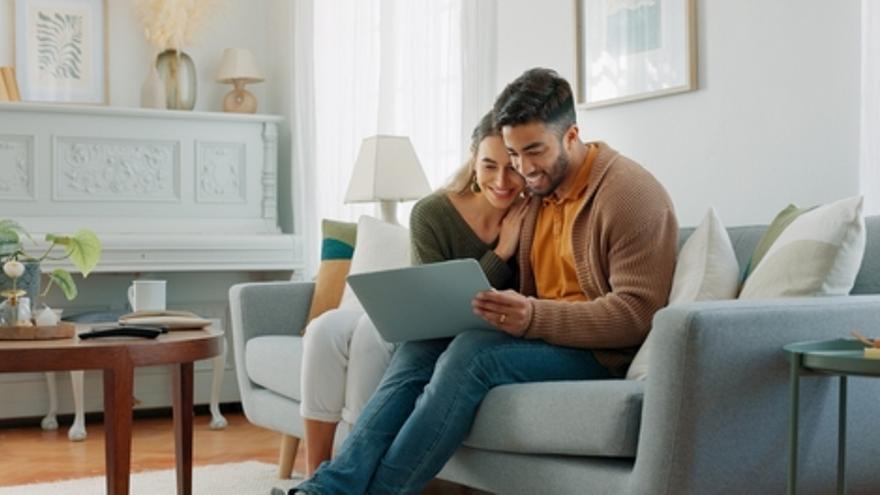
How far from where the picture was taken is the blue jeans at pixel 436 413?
257 centimetres

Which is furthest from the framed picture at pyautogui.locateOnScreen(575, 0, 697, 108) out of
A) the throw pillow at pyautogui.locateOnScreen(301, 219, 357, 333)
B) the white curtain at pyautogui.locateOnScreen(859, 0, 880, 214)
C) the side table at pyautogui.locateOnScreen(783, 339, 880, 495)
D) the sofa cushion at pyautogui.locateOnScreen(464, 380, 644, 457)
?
the side table at pyautogui.locateOnScreen(783, 339, 880, 495)

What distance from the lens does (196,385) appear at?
223 inches

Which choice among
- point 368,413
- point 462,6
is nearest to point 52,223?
point 462,6

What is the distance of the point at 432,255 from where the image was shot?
309 centimetres

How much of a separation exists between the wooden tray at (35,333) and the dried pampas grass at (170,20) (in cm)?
287

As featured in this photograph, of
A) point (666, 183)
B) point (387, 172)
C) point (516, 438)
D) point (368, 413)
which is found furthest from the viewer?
point (387, 172)

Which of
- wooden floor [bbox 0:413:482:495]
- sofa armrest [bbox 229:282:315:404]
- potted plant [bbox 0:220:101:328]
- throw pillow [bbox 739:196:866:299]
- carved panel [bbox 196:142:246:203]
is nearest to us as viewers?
throw pillow [bbox 739:196:866:299]

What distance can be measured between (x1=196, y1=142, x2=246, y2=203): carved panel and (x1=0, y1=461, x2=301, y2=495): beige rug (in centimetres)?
193

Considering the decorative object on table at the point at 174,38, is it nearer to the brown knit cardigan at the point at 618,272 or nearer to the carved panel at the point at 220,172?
the carved panel at the point at 220,172

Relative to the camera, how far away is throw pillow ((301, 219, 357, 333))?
4.08 metres

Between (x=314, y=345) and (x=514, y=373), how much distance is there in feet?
2.40

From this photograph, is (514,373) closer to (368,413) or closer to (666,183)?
(368,413)

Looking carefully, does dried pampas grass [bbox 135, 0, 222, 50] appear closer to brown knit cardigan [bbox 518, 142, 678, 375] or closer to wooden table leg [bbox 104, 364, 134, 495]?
wooden table leg [bbox 104, 364, 134, 495]

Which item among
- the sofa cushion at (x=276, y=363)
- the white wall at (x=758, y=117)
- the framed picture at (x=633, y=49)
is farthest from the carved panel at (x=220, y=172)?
the white wall at (x=758, y=117)
